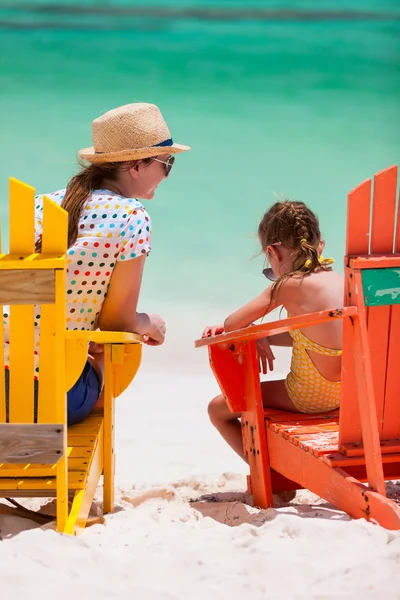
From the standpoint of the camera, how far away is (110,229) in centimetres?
300

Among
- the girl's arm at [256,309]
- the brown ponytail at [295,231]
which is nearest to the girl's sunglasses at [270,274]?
the brown ponytail at [295,231]

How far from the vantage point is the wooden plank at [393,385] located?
8.91 ft

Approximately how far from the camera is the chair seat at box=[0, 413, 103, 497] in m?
2.59

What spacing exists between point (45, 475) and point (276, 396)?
125 centimetres

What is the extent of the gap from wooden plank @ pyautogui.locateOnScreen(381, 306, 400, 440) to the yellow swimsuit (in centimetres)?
59

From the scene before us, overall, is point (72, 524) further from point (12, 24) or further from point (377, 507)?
point (12, 24)

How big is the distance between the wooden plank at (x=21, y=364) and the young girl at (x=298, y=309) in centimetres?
124

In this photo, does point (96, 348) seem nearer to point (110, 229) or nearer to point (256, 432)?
point (110, 229)

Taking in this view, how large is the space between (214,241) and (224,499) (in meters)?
9.88

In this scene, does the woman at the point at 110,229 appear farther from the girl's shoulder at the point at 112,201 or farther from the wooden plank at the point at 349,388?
the wooden plank at the point at 349,388

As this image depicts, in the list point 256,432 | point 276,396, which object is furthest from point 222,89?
point 256,432

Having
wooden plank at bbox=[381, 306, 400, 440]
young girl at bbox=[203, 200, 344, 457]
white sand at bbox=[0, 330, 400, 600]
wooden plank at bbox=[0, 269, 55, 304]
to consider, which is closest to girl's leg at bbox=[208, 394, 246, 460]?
young girl at bbox=[203, 200, 344, 457]

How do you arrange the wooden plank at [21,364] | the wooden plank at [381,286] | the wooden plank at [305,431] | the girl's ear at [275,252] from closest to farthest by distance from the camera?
the wooden plank at [21,364]
the wooden plank at [381,286]
the wooden plank at [305,431]
the girl's ear at [275,252]

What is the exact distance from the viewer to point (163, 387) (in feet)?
21.8
